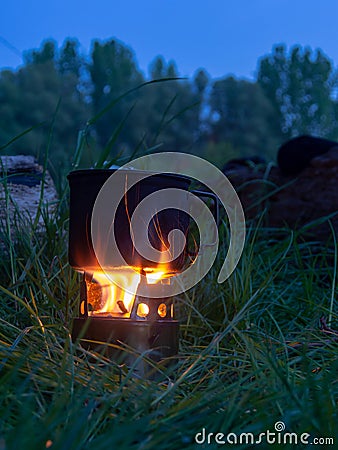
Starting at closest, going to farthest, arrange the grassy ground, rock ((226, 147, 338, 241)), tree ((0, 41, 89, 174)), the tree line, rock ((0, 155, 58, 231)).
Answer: the grassy ground < rock ((0, 155, 58, 231)) < rock ((226, 147, 338, 241)) < tree ((0, 41, 89, 174)) < the tree line

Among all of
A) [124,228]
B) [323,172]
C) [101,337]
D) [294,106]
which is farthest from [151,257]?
[294,106]

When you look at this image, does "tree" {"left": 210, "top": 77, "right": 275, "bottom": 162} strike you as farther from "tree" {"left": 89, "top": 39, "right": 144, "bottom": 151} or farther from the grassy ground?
the grassy ground

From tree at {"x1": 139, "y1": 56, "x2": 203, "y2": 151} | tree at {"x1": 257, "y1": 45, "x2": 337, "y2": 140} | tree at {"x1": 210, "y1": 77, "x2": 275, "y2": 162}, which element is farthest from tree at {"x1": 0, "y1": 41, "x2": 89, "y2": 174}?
tree at {"x1": 257, "y1": 45, "x2": 337, "y2": 140}

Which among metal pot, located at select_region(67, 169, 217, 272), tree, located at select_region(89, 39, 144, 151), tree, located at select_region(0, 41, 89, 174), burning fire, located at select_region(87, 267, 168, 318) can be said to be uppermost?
tree, located at select_region(89, 39, 144, 151)

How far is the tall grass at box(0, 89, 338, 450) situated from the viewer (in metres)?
1.08

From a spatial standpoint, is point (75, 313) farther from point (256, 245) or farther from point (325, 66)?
point (325, 66)

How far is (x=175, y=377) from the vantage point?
1.55 metres

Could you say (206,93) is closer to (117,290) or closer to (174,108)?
(174,108)

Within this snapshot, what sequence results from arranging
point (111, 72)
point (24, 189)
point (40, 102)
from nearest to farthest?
point (24, 189), point (40, 102), point (111, 72)

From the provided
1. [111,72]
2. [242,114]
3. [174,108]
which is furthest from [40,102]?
[242,114]

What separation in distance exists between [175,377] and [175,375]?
4cm

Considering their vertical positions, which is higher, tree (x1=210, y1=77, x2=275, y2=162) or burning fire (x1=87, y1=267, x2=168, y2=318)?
tree (x1=210, y1=77, x2=275, y2=162)

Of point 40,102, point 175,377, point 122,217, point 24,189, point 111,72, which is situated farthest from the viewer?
point 111,72

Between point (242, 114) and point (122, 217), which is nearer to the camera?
point (122, 217)
